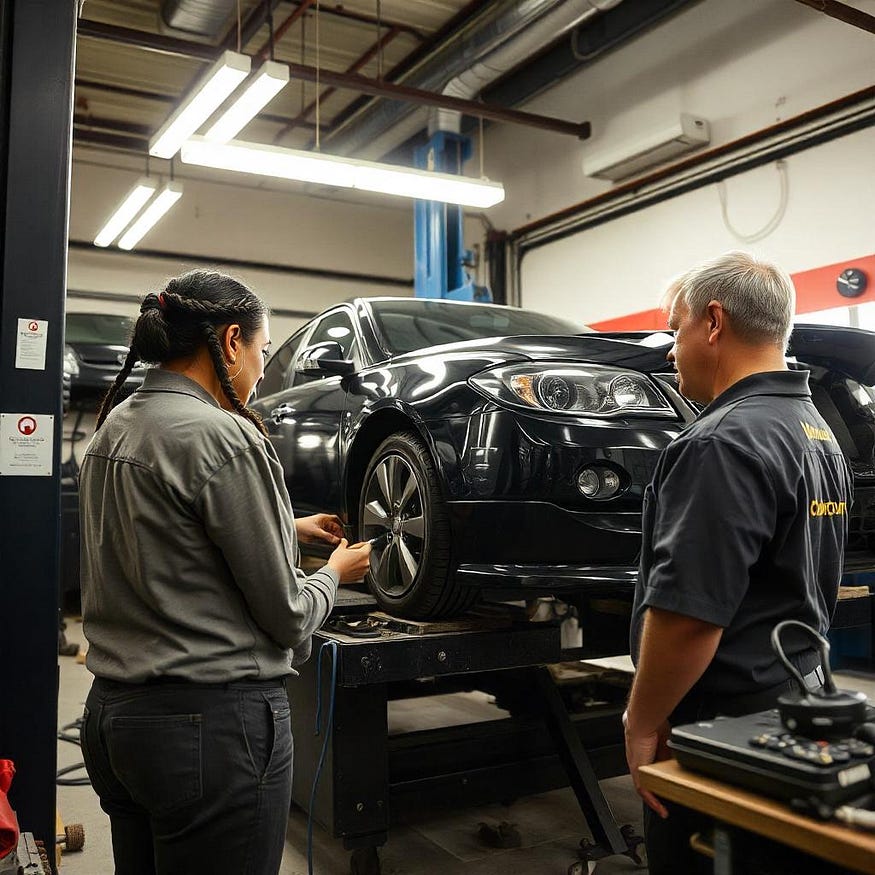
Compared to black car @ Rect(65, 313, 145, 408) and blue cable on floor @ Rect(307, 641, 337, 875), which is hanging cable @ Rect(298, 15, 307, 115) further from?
blue cable on floor @ Rect(307, 641, 337, 875)

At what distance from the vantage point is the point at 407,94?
24.7 ft

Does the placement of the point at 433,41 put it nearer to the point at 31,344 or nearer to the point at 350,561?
the point at 31,344

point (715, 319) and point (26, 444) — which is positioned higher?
point (715, 319)

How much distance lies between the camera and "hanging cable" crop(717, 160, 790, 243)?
697 cm

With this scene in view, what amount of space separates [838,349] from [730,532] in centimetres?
167

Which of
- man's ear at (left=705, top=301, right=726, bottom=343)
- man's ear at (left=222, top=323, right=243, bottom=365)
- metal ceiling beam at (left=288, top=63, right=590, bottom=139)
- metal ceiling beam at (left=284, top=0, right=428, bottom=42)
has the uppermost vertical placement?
metal ceiling beam at (left=284, top=0, right=428, bottom=42)

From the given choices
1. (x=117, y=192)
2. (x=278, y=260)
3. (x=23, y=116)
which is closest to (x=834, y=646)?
(x=23, y=116)

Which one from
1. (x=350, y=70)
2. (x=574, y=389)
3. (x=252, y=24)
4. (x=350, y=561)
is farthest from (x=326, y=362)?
(x=350, y=70)

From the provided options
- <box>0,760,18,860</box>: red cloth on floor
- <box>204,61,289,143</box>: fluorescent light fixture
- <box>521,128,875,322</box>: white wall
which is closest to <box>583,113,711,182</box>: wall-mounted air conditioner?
<box>521,128,875,322</box>: white wall

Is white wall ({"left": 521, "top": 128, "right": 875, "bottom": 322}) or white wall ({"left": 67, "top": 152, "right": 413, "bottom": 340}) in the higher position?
white wall ({"left": 67, "top": 152, "right": 413, "bottom": 340})

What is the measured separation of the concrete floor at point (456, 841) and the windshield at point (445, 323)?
5.44ft

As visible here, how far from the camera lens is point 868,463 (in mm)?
2766

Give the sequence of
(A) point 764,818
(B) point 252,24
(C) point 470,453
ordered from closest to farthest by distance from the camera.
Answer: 1. (A) point 764,818
2. (C) point 470,453
3. (B) point 252,24

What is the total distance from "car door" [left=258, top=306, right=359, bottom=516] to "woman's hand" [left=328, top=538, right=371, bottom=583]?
1.50 meters
